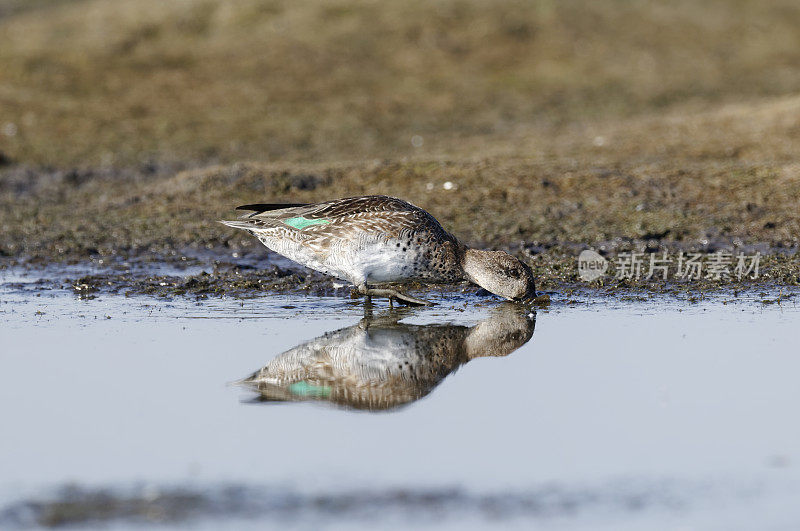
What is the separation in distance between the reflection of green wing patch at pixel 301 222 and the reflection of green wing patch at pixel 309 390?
286 cm

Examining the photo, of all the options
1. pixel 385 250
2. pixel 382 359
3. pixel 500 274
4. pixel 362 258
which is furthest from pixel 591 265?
pixel 382 359

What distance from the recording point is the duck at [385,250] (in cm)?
987

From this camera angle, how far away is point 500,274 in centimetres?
1013

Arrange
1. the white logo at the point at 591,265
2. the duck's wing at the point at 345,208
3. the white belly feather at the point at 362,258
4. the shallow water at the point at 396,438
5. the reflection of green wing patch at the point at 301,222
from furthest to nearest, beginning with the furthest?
the white logo at the point at 591,265 → the reflection of green wing patch at the point at 301,222 → the duck's wing at the point at 345,208 → the white belly feather at the point at 362,258 → the shallow water at the point at 396,438

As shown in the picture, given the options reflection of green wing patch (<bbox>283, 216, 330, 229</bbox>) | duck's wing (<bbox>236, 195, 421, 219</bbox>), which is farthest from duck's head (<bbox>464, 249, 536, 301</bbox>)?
reflection of green wing patch (<bbox>283, 216, 330, 229</bbox>)

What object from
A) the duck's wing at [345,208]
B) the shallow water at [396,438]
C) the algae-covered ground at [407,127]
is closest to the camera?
the shallow water at [396,438]

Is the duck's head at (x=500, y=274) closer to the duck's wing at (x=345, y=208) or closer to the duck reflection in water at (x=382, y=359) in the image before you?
the duck reflection in water at (x=382, y=359)

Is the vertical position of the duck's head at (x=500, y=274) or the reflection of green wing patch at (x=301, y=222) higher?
the reflection of green wing patch at (x=301, y=222)

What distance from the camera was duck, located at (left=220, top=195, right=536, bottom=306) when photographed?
987 centimetres

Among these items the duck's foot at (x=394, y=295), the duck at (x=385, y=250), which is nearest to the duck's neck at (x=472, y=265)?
the duck at (x=385, y=250)

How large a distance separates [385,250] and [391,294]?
54 cm

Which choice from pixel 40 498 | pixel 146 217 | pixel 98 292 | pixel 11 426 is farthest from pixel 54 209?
pixel 40 498

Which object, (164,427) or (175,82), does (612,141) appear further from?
(164,427)

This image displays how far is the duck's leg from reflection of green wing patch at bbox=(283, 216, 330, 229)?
2.13 feet
